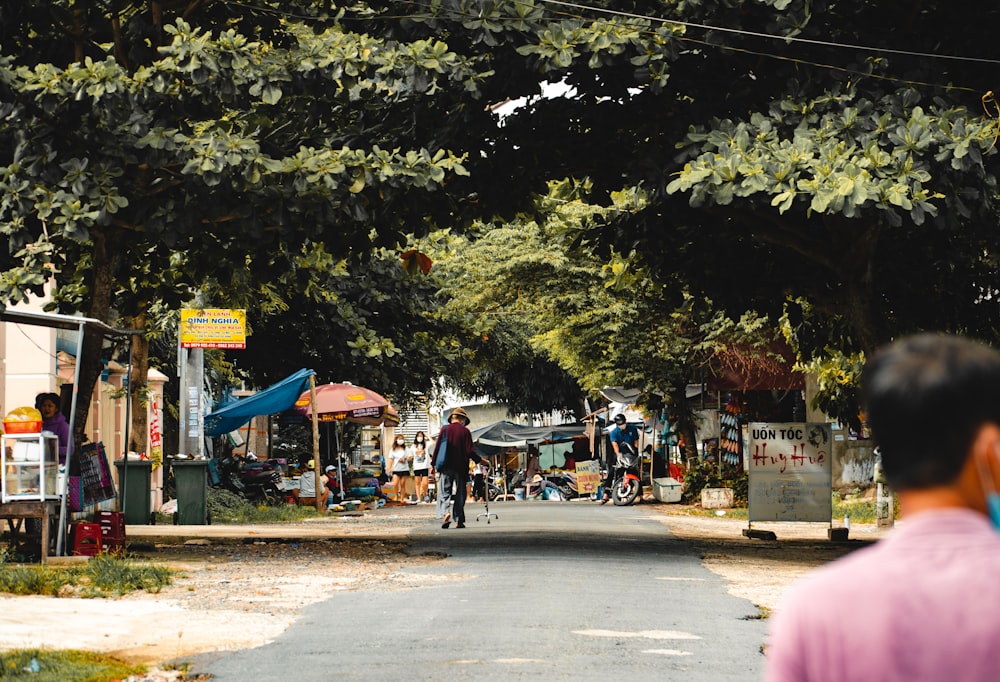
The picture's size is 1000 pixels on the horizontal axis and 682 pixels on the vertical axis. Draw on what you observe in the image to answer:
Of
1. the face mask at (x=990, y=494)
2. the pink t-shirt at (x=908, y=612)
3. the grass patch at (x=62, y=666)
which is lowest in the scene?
the grass patch at (x=62, y=666)

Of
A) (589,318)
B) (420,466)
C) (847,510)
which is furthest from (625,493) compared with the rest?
(847,510)

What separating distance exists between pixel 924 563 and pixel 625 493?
106ft

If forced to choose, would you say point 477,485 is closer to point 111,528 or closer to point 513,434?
point 513,434

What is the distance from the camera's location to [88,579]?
40.5ft

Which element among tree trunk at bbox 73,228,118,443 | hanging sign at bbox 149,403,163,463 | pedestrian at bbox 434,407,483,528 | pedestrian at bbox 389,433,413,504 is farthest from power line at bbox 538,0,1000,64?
pedestrian at bbox 389,433,413,504

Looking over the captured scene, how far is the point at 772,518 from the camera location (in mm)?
19344

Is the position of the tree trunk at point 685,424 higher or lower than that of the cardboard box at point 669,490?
higher

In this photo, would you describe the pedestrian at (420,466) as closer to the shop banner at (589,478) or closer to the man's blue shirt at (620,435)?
the shop banner at (589,478)

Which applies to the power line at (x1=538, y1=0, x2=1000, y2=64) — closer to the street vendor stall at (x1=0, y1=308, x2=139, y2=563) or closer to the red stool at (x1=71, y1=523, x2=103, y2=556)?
the street vendor stall at (x1=0, y1=308, x2=139, y2=563)

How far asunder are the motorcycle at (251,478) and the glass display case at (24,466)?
17857 millimetres

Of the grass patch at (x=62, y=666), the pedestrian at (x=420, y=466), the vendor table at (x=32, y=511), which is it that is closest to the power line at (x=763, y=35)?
the vendor table at (x=32, y=511)

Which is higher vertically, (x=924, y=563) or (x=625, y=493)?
(x=924, y=563)

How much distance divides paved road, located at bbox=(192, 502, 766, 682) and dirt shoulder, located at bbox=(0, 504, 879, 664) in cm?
34

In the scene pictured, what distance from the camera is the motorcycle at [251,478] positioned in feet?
105
